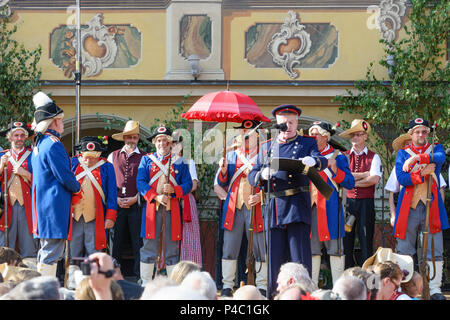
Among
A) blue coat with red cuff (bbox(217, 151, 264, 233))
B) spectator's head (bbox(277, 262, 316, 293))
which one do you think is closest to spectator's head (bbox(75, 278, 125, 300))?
spectator's head (bbox(277, 262, 316, 293))

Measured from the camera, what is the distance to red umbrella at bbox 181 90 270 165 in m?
9.00

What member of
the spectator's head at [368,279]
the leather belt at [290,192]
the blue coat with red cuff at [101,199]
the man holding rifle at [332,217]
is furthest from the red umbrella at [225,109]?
the spectator's head at [368,279]

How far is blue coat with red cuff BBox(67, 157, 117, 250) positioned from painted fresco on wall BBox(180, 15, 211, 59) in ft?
11.6

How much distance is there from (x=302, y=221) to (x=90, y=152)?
288 centimetres

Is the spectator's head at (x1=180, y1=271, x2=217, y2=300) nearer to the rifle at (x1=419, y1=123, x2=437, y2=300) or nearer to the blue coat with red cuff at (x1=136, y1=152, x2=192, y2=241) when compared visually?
the blue coat with red cuff at (x1=136, y1=152, x2=192, y2=241)

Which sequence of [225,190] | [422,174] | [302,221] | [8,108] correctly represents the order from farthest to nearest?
[8,108] < [225,190] < [422,174] < [302,221]

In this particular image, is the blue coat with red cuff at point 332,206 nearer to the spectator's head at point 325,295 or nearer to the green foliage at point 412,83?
the green foliage at point 412,83

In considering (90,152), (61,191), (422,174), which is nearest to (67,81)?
(90,152)

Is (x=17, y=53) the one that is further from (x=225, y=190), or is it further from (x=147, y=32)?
(x=225, y=190)

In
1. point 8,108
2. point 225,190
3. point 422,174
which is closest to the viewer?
Result: point 422,174

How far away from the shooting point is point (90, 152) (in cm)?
913

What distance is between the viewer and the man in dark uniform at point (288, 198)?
7.34 metres

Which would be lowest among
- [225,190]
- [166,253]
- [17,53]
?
[166,253]
